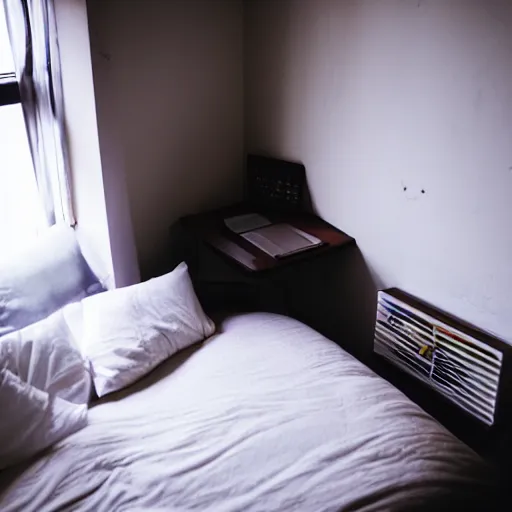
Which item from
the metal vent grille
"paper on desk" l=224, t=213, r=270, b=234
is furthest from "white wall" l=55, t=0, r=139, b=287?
the metal vent grille

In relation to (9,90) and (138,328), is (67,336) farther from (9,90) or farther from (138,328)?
(9,90)

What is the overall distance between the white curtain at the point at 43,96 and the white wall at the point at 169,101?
198mm

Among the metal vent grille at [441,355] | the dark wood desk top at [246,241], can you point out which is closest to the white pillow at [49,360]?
the dark wood desk top at [246,241]

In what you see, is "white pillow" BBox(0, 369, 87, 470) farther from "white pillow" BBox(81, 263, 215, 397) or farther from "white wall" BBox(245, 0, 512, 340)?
"white wall" BBox(245, 0, 512, 340)

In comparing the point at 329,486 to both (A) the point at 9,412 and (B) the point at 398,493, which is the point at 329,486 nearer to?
(B) the point at 398,493

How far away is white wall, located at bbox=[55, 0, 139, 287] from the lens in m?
1.87

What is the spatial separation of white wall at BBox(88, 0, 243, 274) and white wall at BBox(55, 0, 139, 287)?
0.03 m

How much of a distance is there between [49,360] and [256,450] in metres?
0.62

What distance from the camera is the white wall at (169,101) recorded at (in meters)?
1.99

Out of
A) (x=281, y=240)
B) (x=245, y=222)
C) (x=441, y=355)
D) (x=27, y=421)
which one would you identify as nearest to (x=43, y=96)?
(x=245, y=222)

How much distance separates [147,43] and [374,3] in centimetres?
81

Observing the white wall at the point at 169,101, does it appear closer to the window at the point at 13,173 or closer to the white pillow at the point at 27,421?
the window at the point at 13,173

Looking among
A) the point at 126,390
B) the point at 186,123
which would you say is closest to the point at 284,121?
the point at 186,123

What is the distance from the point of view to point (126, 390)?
5.51ft
